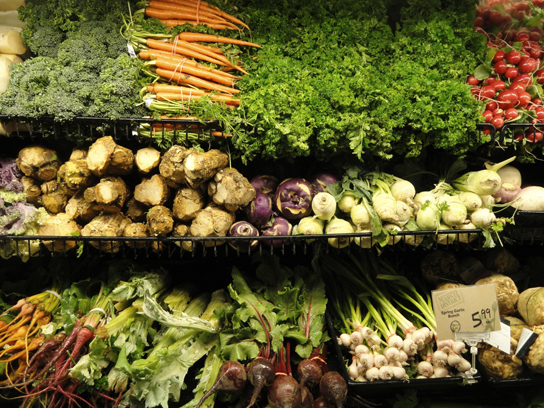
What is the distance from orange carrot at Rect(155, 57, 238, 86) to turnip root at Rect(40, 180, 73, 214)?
0.75 metres

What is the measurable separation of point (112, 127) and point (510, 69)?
1.96 meters

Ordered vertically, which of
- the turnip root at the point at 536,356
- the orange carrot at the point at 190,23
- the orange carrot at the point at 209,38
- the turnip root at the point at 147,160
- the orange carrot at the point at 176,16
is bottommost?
the turnip root at the point at 536,356

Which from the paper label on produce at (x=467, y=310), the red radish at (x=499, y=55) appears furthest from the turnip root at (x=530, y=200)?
the red radish at (x=499, y=55)

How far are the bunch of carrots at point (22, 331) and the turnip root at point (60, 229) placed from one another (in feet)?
1.29

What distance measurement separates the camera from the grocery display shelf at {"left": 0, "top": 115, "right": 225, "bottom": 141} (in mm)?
1516

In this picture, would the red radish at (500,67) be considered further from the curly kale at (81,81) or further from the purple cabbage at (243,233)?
the curly kale at (81,81)

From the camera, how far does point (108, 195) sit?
156cm

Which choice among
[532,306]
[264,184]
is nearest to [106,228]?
[264,184]

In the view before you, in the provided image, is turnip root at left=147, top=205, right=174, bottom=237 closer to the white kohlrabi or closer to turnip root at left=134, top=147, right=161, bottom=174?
turnip root at left=134, top=147, right=161, bottom=174

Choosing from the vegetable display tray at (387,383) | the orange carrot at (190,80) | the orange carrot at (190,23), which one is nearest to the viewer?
the vegetable display tray at (387,383)

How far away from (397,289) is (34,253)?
6.06 feet

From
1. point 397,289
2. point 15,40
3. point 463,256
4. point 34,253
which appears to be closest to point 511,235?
point 463,256

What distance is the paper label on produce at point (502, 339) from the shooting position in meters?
1.52

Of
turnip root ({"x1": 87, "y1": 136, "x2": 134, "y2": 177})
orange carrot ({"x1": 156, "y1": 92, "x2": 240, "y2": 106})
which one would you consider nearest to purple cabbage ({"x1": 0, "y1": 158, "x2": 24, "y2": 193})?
turnip root ({"x1": 87, "y1": 136, "x2": 134, "y2": 177})
